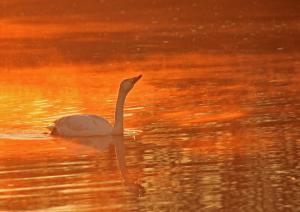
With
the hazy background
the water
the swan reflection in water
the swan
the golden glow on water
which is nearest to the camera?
the water

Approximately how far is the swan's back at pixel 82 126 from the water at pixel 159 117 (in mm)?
120

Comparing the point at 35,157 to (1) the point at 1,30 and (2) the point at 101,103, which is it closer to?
(2) the point at 101,103

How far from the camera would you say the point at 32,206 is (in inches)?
457

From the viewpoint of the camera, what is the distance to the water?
1208 centimetres

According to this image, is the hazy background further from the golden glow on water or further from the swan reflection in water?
the swan reflection in water

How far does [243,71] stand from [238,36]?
622 centimetres

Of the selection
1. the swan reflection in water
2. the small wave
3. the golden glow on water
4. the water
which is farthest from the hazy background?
the swan reflection in water

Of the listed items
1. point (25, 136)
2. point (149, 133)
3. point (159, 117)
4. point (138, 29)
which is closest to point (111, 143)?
point (149, 133)

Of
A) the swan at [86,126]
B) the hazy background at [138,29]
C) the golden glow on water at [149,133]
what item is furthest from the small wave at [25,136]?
the hazy background at [138,29]

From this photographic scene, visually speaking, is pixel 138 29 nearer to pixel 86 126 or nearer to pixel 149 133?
pixel 86 126

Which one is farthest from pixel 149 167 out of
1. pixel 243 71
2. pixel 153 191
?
pixel 243 71

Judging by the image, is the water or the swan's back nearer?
the water

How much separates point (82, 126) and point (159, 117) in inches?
51.1

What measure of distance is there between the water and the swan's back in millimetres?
120
